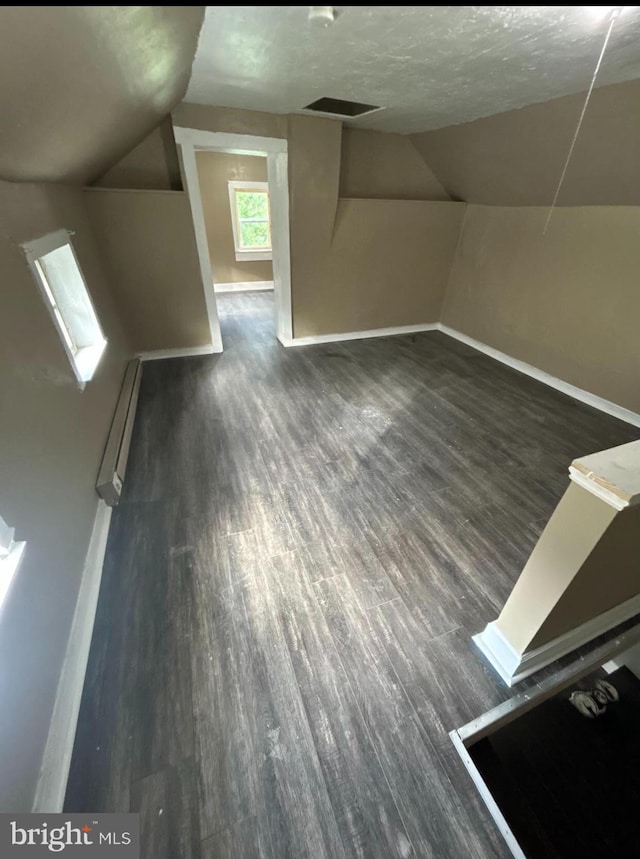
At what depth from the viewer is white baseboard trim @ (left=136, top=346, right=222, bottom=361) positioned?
3.65m

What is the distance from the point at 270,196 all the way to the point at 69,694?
4.03m

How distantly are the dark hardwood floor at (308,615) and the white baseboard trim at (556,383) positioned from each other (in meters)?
0.12

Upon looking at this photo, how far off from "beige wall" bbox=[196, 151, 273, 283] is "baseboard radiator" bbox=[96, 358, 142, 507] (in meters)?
3.78

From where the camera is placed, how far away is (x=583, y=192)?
9.05 feet

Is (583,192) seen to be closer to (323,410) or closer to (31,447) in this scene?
(323,410)

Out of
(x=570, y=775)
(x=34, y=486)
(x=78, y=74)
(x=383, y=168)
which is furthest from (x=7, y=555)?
(x=383, y=168)

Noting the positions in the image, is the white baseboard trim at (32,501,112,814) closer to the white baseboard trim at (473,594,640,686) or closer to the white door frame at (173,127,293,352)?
the white baseboard trim at (473,594,640,686)

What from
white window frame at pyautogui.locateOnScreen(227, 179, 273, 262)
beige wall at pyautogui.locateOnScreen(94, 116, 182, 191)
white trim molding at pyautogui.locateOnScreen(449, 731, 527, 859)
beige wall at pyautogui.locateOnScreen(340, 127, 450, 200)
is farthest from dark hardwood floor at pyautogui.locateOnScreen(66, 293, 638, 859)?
white window frame at pyautogui.locateOnScreen(227, 179, 273, 262)

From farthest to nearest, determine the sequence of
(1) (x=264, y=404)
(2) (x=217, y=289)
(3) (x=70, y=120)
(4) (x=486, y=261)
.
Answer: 1. (2) (x=217, y=289)
2. (4) (x=486, y=261)
3. (1) (x=264, y=404)
4. (3) (x=70, y=120)

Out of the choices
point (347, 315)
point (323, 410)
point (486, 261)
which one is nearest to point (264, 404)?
point (323, 410)

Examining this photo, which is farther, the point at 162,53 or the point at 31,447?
the point at 162,53

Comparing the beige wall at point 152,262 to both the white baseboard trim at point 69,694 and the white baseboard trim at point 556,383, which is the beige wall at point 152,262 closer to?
the white baseboard trim at point 69,694

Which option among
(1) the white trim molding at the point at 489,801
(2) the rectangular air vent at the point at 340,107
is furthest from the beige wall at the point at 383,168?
(1) the white trim molding at the point at 489,801

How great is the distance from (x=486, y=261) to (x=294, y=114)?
2458 millimetres
